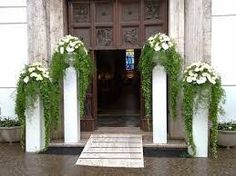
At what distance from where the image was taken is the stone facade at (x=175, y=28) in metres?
9.09

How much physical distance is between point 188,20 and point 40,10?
323 centimetres

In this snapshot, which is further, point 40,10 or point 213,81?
point 40,10

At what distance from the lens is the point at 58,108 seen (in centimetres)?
900

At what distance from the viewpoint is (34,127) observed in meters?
8.61

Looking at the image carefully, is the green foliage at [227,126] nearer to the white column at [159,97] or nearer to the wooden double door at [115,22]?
the white column at [159,97]

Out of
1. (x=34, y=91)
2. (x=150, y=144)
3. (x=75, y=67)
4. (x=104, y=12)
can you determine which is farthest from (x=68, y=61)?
(x=150, y=144)

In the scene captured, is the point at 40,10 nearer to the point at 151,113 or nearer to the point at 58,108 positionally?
the point at 58,108

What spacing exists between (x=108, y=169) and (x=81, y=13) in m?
4.08

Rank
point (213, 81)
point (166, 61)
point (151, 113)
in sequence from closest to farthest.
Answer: point (213, 81) → point (166, 61) → point (151, 113)

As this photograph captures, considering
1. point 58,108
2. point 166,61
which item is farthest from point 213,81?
point 58,108

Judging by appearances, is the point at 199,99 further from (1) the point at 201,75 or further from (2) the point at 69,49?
(2) the point at 69,49

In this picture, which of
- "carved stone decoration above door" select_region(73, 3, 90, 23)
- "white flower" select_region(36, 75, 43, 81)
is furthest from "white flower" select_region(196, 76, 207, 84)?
"carved stone decoration above door" select_region(73, 3, 90, 23)

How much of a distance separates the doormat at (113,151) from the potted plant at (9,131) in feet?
5.43

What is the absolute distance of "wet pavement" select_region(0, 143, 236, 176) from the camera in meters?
7.20
